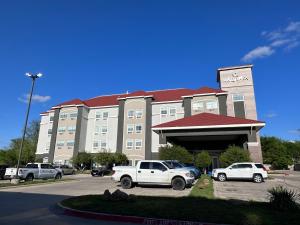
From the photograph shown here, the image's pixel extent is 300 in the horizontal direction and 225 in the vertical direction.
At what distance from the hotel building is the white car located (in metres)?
10.5

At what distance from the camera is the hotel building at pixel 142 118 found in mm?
42406

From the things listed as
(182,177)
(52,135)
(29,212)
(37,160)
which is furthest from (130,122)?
(29,212)

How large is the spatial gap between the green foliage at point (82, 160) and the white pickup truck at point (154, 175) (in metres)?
32.5

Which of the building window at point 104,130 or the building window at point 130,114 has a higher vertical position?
the building window at point 130,114

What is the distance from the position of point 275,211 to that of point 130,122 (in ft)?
142

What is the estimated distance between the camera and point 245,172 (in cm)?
2412

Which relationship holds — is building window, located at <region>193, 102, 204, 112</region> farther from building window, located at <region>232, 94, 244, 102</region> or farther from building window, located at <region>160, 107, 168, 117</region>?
building window, located at <region>160, 107, 168, 117</region>

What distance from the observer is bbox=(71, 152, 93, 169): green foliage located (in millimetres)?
49594

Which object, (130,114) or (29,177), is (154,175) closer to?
(29,177)

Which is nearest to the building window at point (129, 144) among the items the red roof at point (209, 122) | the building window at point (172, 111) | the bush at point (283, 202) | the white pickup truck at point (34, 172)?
the building window at point (172, 111)

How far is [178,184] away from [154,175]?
1.78 m

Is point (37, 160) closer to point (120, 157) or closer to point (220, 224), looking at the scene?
point (120, 157)

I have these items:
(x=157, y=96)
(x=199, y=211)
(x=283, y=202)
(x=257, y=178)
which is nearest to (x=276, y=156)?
(x=157, y=96)

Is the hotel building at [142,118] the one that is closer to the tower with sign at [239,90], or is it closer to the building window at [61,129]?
the tower with sign at [239,90]
